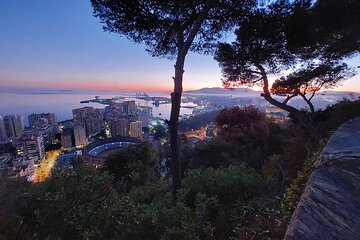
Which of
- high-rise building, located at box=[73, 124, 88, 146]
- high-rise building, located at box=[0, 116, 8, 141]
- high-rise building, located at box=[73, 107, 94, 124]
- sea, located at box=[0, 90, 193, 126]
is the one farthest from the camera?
sea, located at box=[0, 90, 193, 126]

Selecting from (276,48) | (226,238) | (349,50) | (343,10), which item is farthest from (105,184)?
(349,50)

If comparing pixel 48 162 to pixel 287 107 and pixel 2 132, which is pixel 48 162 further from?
pixel 287 107

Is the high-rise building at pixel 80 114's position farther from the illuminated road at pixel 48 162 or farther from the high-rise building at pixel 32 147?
the high-rise building at pixel 32 147

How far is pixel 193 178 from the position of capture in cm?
381

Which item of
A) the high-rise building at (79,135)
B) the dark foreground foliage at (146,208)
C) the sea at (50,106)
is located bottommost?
the sea at (50,106)

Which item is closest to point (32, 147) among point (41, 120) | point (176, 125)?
point (41, 120)

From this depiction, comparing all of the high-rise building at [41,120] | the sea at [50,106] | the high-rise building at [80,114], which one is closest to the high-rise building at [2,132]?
the high-rise building at [41,120]

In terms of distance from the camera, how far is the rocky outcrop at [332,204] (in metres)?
0.98

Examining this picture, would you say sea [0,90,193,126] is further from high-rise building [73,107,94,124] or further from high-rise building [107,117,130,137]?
high-rise building [73,107,94,124]

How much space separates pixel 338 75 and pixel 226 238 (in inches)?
238

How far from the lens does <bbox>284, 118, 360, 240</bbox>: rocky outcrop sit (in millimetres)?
979

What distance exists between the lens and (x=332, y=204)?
111cm

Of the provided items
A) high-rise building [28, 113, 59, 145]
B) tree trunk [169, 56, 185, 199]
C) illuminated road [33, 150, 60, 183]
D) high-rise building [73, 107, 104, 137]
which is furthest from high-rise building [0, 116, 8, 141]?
tree trunk [169, 56, 185, 199]

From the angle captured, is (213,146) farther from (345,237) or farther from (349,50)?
(345,237)
